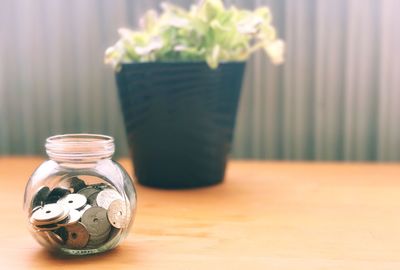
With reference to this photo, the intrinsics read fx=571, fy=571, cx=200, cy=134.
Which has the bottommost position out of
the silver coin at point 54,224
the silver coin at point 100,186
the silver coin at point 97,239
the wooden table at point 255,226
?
the wooden table at point 255,226

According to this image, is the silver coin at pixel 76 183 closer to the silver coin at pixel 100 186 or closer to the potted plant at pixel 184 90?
the silver coin at pixel 100 186

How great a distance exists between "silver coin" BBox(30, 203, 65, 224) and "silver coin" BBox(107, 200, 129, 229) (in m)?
0.05

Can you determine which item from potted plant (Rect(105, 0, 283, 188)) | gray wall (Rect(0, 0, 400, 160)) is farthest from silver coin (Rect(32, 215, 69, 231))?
gray wall (Rect(0, 0, 400, 160))

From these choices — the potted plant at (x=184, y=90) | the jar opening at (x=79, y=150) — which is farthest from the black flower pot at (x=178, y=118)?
the jar opening at (x=79, y=150)

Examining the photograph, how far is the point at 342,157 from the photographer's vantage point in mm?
1125

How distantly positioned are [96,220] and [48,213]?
0.15 feet

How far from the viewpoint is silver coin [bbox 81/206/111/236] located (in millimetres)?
563

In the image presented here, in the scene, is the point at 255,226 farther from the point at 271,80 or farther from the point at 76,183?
the point at 271,80

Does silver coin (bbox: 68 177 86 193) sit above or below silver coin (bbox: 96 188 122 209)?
above

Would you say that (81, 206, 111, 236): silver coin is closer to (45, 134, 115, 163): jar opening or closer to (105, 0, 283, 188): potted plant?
(45, 134, 115, 163): jar opening

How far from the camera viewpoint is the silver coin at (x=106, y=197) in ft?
1.89

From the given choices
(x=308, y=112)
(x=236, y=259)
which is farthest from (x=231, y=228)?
(x=308, y=112)

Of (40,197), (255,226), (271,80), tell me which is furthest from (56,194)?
(271,80)

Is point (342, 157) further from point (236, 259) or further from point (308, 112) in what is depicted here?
point (236, 259)
